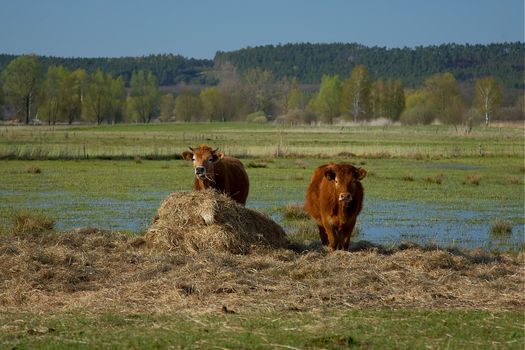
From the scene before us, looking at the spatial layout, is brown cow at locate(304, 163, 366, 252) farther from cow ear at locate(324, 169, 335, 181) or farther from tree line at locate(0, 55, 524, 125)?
tree line at locate(0, 55, 524, 125)

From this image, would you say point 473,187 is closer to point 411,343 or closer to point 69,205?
point 69,205

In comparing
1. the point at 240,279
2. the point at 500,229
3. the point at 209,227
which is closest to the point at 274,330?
the point at 240,279

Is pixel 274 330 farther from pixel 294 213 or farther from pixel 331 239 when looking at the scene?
pixel 294 213

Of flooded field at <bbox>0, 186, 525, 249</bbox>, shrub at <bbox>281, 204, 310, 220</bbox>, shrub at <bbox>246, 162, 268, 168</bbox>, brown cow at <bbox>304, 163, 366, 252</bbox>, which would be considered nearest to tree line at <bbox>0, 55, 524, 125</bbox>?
shrub at <bbox>246, 162, 268, 168</bbox>

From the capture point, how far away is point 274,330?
8.83m

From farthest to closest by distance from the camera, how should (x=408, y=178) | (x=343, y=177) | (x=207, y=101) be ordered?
1. (x=207, y=101)
2. (x=408, y=178)
3. (x=343, y=177)

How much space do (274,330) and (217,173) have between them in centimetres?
1026

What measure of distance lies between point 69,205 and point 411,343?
62.4 ft

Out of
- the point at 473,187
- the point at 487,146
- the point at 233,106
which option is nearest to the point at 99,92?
the point at 233,106

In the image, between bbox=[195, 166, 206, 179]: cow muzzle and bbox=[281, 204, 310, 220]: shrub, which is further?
bbox=[281, 204, 310, 220]: shrub

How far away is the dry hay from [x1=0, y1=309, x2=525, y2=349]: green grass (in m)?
0.54

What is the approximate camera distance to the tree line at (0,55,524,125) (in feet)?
427

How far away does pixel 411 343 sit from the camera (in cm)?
830

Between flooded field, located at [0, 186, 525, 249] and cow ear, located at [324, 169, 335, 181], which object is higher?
cow ear, located at [324, 169, 335, 181]
